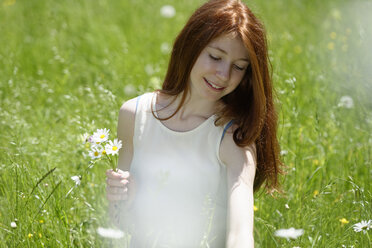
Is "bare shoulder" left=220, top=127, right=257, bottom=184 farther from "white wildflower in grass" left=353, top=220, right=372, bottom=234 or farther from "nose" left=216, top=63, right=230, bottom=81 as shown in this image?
"white wildflower in grass" left=353, top=220, right=372, bottom=234

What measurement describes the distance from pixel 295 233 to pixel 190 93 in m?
0.54

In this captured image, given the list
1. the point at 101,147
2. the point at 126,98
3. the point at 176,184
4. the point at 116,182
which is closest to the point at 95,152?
the point at 101,147

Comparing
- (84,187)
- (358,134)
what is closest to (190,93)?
(84,187)

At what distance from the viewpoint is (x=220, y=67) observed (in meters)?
1.58

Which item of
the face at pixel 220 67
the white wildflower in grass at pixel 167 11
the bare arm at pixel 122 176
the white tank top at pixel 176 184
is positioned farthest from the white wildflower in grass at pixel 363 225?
the white wildflower in grass at pixel 167 11

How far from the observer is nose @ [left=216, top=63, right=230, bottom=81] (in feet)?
5.12

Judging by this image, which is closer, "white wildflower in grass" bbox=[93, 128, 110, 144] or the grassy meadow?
"white wildflower in grass" bbox=[93, 128, 110, 144]

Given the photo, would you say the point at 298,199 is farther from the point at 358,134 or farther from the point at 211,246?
the point at 358,134

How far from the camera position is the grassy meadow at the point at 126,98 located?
172 centimetres

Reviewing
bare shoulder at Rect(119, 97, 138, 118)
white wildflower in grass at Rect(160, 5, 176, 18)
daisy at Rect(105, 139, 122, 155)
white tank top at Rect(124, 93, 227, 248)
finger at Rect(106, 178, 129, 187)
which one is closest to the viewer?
daisy at Rect(105, 139, 122, 155)

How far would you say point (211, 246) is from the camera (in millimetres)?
1716

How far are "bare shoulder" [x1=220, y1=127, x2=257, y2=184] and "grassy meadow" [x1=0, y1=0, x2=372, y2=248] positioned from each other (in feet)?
0.45

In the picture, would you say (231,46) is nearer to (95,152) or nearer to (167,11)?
(95,152)

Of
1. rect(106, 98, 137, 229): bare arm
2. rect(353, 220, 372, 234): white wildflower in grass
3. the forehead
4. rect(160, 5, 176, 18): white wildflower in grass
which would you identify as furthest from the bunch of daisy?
rect(160, 5, 176, 18): white wildflower in grass
